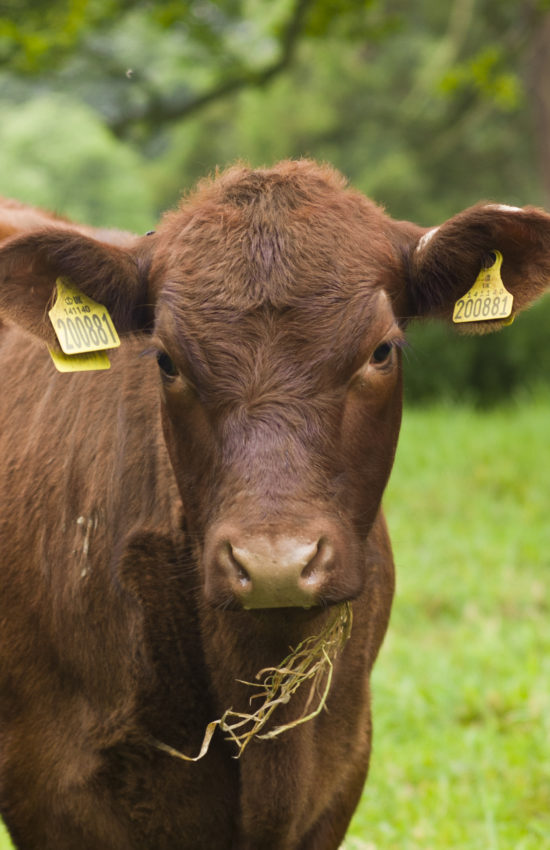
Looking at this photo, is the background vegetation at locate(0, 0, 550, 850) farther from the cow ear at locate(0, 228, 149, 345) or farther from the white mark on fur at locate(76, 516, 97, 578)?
the white mark on fur at locate(76, 516, 97, 578)

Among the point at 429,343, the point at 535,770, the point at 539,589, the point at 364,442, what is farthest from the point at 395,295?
the point at 429,343

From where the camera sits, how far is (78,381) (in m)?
3.72

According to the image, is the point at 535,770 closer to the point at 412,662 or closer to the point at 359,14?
the point at 412,662

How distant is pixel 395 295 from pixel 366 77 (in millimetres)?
27306

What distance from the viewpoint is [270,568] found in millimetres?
2496

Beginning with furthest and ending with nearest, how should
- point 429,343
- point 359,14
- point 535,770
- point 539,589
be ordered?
point 429,343 → point 359,14 → point 539,589 → point 535,770

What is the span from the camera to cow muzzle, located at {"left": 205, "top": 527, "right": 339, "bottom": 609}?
2504 mm

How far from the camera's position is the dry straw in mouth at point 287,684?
3008 mm

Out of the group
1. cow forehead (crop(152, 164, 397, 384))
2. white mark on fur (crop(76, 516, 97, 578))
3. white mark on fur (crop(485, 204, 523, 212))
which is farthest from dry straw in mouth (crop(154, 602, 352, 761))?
white mark on fur (crop(485, 204, 523, 212))

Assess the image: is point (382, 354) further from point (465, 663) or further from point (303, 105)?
point (303, 105)

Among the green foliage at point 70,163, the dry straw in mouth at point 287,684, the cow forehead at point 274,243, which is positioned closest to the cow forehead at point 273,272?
the cow forehead at point 274,243

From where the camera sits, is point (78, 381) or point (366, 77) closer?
point (78, 381)

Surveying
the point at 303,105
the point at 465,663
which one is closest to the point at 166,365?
the point at 465,663

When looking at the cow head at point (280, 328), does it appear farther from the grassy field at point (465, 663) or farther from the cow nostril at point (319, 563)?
the grassy field at point (465, 663)
